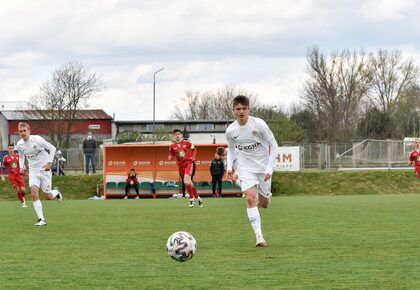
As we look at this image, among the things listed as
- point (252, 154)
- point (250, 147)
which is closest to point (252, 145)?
point (250, 147)

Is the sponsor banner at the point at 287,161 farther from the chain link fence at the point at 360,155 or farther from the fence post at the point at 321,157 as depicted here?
the fence post at the point at 321,157

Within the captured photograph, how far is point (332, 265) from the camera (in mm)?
8836

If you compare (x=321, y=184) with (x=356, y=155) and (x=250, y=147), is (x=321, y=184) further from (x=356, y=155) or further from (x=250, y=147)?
(x=250, y=147)

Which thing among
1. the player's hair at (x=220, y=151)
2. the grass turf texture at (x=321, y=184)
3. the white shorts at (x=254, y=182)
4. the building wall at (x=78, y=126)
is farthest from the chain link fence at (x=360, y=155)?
the white shorts at (x=254, y=182)

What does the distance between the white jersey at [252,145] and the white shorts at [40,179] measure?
595 centimetres

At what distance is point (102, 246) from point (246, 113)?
3017mm

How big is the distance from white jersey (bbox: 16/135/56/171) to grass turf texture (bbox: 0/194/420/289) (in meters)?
1.35

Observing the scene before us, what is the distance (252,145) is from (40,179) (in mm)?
6454

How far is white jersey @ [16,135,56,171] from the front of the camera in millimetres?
16053

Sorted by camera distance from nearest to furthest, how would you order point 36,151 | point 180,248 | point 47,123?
point 180,248, point 36,151, point 47,123

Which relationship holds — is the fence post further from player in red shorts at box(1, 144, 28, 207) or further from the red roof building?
the red roof building

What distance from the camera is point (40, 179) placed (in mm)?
16359

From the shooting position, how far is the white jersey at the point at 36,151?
1605 centimetres

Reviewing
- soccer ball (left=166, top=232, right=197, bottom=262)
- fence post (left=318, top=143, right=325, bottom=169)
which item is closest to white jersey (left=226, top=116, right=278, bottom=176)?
soccer ball (left=166, top=232, right=197, bottom=262)
